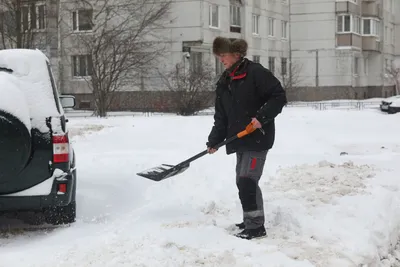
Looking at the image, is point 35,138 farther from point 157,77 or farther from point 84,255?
point 157,77

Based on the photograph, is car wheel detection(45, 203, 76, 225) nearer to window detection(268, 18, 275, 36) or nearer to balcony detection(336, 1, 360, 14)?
window detection(268, 18, 275, 36)

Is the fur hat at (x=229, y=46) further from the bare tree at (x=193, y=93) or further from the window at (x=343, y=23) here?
the window at (x=343, y=23)

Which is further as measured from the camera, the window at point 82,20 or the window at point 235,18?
the window at point 235,18

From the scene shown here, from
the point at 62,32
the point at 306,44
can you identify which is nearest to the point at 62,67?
the point at 62,32

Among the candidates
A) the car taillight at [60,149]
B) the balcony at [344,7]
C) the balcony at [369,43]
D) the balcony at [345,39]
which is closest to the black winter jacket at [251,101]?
the car taillight at [60,149]

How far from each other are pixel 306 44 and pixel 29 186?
37.1m

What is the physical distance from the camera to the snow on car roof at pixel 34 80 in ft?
17.1

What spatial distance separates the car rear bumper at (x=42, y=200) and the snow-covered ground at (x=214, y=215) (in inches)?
12.4

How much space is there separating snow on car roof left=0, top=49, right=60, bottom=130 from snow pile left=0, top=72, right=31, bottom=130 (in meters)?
0.07

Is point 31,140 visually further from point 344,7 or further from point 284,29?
point 344,7

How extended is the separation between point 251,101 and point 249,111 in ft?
0.33

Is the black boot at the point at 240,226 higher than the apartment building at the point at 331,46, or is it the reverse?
the apartment building at the point at 331,46

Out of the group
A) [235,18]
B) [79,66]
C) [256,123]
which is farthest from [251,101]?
[235,18]

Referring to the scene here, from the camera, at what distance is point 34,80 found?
5328 mm
